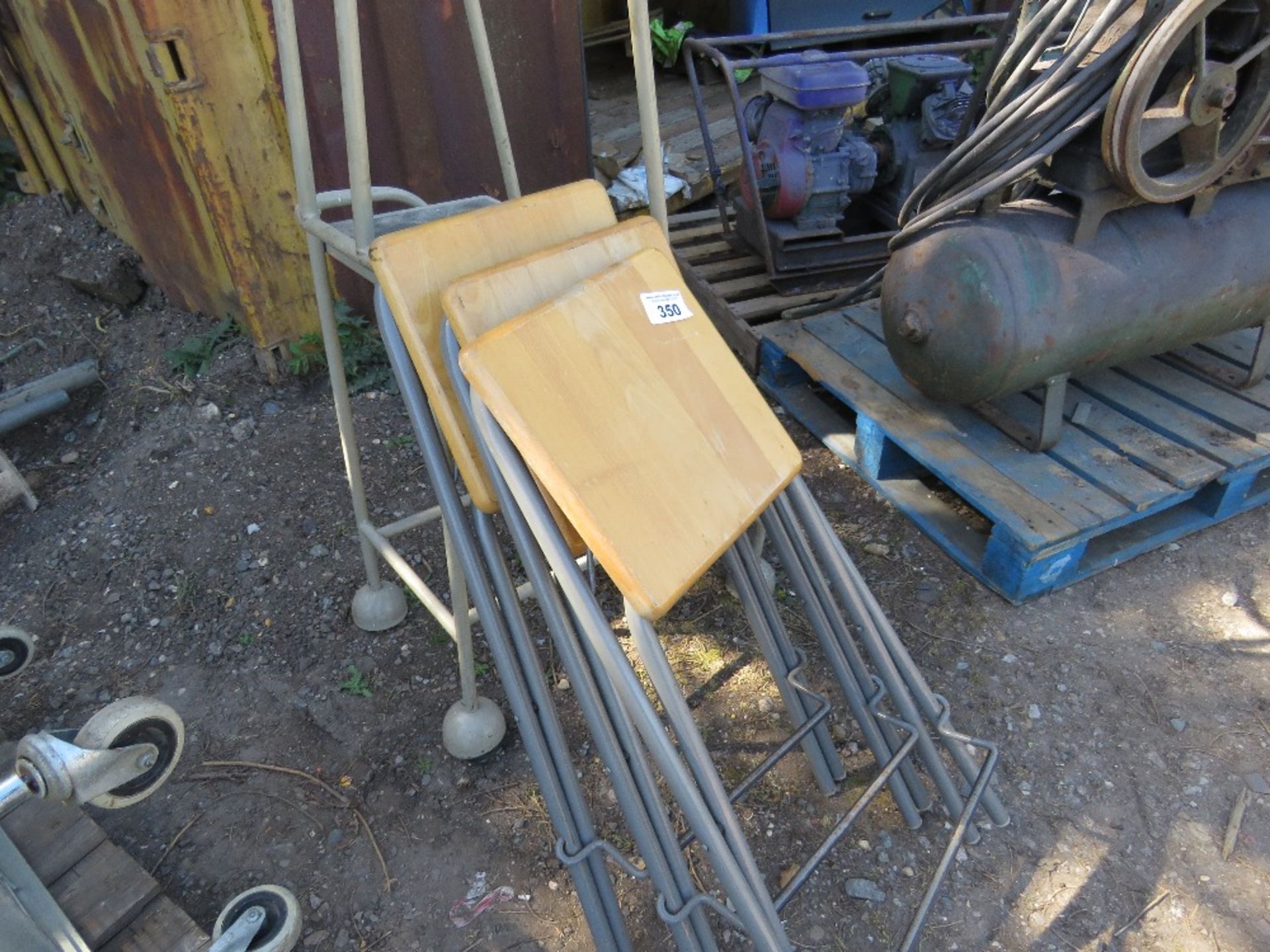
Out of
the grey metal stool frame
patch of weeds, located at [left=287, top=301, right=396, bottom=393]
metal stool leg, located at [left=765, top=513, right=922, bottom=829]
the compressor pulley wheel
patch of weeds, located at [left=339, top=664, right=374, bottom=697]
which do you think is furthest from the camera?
patch of weeds, located at [left=287, top=301, right=396, bottom=393]

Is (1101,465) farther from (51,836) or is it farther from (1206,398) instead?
(51,836)

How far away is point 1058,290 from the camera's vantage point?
219cm

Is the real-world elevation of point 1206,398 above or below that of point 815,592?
below

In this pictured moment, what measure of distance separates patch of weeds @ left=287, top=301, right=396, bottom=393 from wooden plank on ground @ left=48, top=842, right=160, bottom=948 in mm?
1717

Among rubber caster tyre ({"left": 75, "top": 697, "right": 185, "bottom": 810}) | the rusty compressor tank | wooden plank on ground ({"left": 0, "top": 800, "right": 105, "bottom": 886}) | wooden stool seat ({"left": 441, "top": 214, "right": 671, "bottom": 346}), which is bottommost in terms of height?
wooden plank on ground ({"left": 0, "top": 800, "right": 105, "bottom": 886})

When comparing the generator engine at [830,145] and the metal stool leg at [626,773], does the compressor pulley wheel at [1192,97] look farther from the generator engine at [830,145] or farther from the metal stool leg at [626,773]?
the metal stool leg at [626,773]

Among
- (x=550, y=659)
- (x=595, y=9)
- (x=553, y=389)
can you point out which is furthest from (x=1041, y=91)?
(x=595, y=9)

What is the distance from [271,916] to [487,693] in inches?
26.1

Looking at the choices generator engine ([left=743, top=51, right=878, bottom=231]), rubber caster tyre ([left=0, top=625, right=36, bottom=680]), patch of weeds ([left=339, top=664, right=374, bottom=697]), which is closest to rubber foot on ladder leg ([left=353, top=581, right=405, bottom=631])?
patch of weeds ([left=339, top=664, right=374, bottom=697])

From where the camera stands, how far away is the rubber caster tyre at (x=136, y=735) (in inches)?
40.3

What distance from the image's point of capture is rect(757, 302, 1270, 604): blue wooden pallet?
2.23m

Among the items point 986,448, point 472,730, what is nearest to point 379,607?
point 472,730

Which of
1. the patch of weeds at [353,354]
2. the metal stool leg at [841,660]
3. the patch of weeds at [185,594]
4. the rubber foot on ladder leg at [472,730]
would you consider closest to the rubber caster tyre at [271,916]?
the rubber foot on ladder leg at [472,730]

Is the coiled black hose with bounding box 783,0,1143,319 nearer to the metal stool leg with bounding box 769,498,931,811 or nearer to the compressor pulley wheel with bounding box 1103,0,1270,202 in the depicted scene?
the compressor pulley wheel with bounding box 1103,0,1270,202
